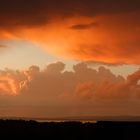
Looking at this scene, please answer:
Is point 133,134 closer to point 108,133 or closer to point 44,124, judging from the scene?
point 108,133

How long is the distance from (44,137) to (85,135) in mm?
5137

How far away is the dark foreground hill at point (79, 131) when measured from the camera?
5488 centimetres

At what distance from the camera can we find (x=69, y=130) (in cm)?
5822

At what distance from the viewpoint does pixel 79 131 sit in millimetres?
57562

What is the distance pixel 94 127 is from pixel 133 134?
5969 mm

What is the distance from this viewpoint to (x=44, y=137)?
179 feet

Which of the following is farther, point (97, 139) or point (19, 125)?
point (19, 125)

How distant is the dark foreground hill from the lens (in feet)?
180

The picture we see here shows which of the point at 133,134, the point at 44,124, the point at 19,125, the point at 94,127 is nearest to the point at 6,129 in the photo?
the point at 19,125

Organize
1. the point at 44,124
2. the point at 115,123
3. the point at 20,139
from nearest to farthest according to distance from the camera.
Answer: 1. the point at 20,139
2. the point at 115,123
3. the point at 44,124

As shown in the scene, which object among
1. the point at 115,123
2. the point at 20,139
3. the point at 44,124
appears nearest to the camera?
the point at 20,139

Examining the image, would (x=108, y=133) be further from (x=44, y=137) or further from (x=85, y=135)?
(x=44, y=137)

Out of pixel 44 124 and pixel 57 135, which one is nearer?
pixel 57 135

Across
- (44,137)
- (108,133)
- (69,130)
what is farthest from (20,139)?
(108,133)
